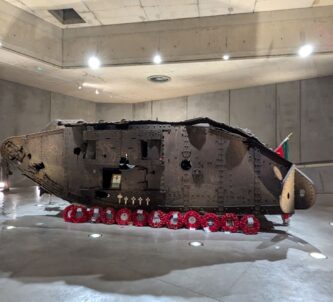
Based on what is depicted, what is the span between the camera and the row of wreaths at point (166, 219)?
564 centimetres

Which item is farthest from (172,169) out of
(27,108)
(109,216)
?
(27,108)

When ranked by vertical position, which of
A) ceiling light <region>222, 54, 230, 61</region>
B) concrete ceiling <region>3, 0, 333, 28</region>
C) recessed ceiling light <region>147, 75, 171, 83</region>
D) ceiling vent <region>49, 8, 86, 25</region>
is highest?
ceiling vent <region>49, 8, 86, 25</region>

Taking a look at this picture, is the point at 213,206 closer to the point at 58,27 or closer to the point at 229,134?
the point at 229,134

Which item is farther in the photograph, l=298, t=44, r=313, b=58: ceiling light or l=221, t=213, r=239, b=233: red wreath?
l=298, t=44, r=313, b=58: ceiling light

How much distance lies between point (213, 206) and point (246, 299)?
2.96 metres

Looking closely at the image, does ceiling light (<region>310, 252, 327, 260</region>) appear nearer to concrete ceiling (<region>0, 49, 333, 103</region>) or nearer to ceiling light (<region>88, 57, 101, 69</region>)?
concrete ceiling (<region>0, 49, 333, 103</region>)

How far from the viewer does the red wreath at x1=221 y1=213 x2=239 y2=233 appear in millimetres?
5630

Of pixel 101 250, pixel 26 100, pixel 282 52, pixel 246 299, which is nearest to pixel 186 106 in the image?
pixel 282 52

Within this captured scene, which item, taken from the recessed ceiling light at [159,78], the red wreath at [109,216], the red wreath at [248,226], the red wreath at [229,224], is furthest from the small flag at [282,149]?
the recessed ceiling light at [159,78]

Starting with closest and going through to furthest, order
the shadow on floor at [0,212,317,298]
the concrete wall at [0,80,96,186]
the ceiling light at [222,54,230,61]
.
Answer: the shadow on floor at [0,212,317,298] → the ceiling light at [222,54,230,61] → the concrete wall at [0,80,96,186]

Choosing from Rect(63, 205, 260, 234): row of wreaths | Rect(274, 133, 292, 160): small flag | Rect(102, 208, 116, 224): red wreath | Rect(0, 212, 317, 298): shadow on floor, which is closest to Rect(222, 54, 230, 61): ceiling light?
Rect(274, 133, 292, 160): small flag

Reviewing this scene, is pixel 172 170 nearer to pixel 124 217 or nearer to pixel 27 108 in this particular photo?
pixel 124 217

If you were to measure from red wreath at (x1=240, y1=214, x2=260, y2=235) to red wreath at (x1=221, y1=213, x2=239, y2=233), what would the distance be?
12 centimetres

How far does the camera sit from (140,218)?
6074 millimetres
